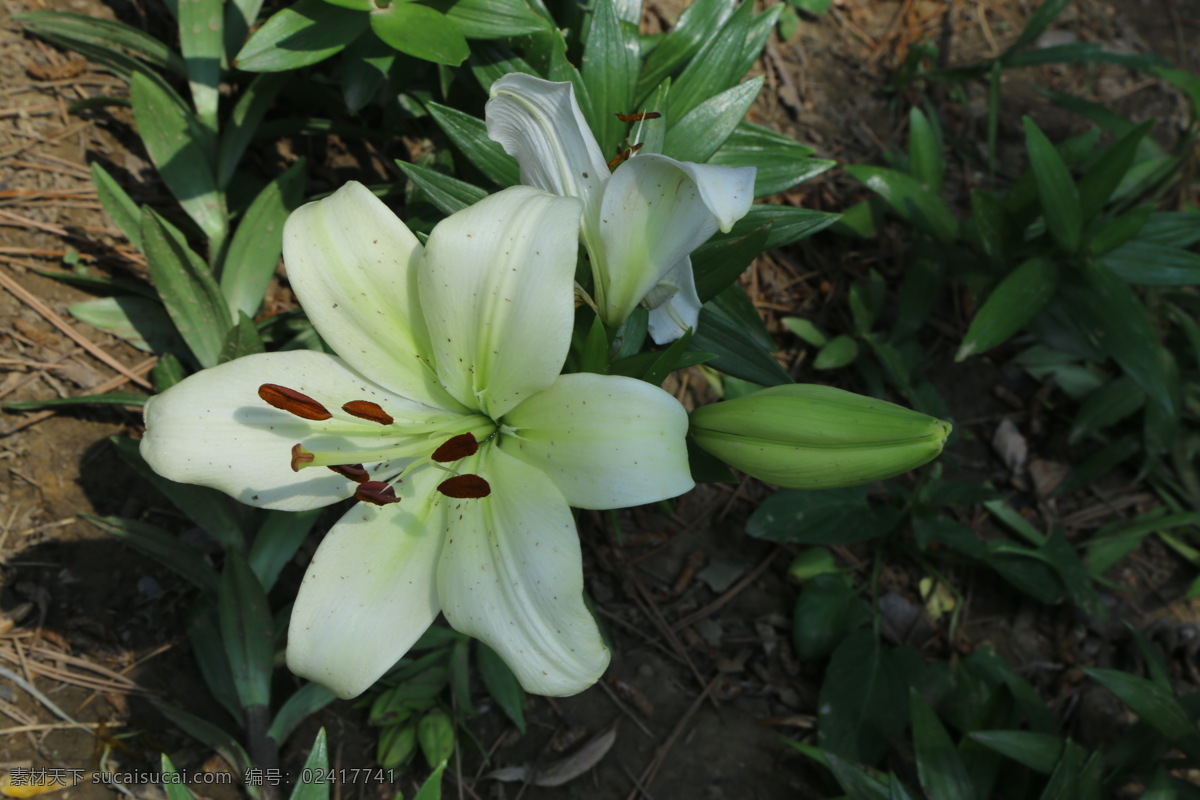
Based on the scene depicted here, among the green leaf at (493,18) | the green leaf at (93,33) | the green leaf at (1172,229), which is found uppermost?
the green leaf at (493,18)

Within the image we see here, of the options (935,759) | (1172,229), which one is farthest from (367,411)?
(1172,229)

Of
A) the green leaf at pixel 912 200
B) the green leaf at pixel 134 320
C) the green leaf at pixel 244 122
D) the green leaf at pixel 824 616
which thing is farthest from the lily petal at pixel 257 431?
the green leaf at pixel 912 200

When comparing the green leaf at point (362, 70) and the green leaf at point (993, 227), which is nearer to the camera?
the green leaf at point (362, 70)

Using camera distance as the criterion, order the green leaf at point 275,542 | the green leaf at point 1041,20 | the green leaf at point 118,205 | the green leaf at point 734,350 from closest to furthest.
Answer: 1. the green leaf at point 734,350
2. the green leaf at point 275,542
3. the green leaf at point 118,205
4. the green leaf at point 1041,20

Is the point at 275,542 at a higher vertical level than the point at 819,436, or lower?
lower

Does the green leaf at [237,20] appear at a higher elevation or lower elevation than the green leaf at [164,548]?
higher

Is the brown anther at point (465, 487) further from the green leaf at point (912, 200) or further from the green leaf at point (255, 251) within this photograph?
the green leaf at point (912, 200)

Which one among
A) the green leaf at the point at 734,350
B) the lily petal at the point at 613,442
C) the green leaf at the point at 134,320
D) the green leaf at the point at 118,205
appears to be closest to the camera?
the lily petal at the point at 613,442

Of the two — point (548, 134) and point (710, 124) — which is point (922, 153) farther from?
point (548, 134)
